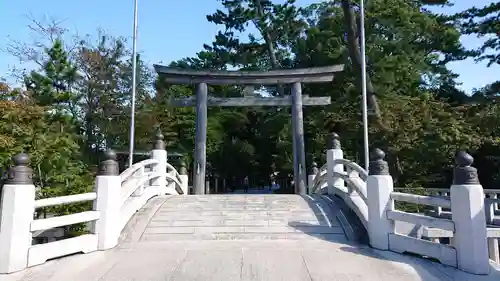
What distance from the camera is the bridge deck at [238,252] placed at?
13.3 ft

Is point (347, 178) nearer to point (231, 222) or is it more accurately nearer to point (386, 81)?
point (231, 222)

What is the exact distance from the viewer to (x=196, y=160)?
12164 millimetres

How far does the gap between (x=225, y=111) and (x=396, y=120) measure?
39.8 ft

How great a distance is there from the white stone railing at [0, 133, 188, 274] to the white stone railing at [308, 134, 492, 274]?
368 cm

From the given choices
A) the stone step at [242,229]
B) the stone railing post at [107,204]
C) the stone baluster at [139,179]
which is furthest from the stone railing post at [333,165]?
the stone railing post at [107,204]

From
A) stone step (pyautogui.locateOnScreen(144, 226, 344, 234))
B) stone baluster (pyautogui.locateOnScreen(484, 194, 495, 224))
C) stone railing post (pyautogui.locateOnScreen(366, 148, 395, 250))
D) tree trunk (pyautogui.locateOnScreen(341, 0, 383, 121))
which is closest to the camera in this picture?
stone railing post (pyautogui.locateOnScreen(366, 148, 395, 250))

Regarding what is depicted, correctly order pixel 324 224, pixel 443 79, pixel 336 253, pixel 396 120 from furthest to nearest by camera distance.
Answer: pixel 443 79 → pixel 396 120 → pixel 324 224 → pixel 336 253

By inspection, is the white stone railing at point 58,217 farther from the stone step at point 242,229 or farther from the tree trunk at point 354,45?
the tree trunk at point 354,45

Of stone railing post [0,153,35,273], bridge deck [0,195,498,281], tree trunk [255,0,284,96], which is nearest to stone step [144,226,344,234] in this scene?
bridge deck [0,195,498,281]

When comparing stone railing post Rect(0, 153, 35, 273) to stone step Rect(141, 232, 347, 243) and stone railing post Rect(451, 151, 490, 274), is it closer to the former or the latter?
stone step Rect(141, 232, 347, 243)

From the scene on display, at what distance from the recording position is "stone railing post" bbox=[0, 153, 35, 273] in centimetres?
412

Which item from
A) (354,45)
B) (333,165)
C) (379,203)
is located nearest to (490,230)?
(333,165)

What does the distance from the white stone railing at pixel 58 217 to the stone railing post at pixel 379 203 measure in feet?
11.9

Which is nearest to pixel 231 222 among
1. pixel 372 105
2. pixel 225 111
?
pixel 372 105
